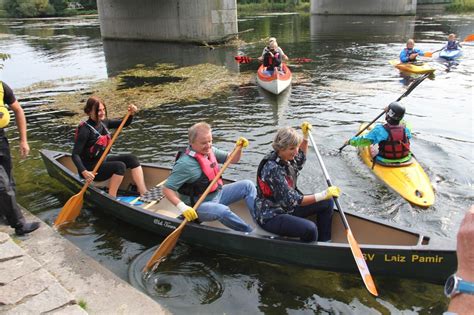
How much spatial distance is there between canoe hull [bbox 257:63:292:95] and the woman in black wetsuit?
24.3 feet

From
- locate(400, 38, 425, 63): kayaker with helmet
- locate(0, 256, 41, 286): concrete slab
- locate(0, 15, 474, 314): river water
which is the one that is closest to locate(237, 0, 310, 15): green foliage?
locate(0, 15, 474, 314): river water

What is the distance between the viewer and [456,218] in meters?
6.10

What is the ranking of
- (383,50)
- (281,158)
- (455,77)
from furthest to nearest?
(383,50) → (455,77) → (281,158)

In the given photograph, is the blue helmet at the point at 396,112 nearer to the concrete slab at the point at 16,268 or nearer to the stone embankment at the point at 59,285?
the stone embankment at the point at 59,285

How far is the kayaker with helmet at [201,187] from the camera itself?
493cm

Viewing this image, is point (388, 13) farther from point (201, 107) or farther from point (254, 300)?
point (254, 300)

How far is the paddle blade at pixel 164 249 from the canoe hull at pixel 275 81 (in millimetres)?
8887

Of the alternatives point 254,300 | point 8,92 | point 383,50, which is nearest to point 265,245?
point 254,300

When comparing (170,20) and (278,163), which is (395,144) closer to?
(278,163)

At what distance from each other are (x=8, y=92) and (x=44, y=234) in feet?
5.79

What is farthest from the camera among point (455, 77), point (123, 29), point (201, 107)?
point (123, 29)

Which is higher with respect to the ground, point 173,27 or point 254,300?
point 173,27

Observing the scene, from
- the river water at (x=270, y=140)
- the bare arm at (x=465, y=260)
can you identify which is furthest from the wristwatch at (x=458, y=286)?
the river water at (x=270, y=140)

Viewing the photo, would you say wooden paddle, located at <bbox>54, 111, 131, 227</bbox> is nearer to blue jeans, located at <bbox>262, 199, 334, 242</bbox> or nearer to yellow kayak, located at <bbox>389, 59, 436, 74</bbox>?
blue jeans, located at <bbox>262, 199, 334, 242</bbox>
